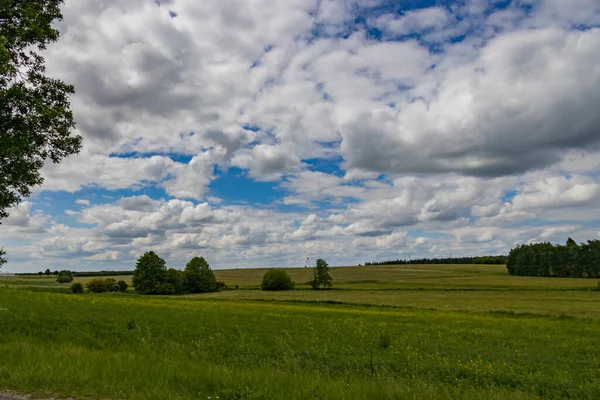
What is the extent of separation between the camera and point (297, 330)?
25047mm

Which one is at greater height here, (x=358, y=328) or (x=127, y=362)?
(x=127, y=362)

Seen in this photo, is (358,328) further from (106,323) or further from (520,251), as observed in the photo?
(520,251)

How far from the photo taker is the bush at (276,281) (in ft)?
350

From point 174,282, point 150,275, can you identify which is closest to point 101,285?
point 150,275

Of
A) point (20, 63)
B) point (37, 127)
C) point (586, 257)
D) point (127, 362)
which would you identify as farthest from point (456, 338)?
point (586, 257)

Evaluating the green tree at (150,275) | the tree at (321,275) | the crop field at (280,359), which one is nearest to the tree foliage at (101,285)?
the green tree at (150,275)

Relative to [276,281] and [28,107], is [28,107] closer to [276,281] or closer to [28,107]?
[28,107]

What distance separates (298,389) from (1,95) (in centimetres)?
1358

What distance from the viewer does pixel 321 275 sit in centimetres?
10931

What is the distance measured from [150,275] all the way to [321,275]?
147 feet

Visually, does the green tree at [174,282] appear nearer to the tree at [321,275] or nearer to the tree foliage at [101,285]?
the tree foliage at [101,285]

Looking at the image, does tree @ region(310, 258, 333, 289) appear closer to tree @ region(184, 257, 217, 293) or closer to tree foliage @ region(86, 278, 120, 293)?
tree @ region(184, 257, 217, 293)

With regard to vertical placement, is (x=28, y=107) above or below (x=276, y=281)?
above

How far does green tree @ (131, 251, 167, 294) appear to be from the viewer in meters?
102
